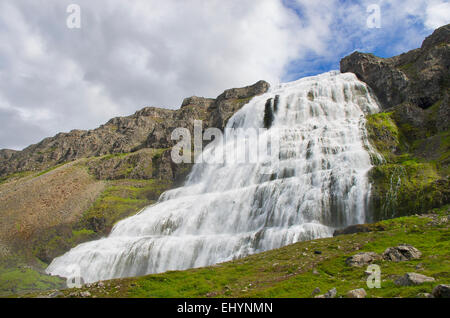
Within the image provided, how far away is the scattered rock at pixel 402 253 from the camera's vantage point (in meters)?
13.8

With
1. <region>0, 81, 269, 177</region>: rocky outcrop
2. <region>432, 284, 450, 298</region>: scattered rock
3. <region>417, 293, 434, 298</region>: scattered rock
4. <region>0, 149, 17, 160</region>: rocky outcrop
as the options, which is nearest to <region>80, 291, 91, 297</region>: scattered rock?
<region>417, 293, 434, 298</region>: scattered rock

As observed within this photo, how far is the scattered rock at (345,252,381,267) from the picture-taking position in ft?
46.6

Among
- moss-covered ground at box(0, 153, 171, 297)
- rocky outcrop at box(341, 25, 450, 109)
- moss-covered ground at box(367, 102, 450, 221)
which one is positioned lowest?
moss-covered ground at box(0, 153, 171, 297)

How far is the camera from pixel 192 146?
77000 millimetres

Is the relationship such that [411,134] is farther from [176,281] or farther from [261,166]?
[176,281]

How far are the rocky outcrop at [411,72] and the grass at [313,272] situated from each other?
3163 cm

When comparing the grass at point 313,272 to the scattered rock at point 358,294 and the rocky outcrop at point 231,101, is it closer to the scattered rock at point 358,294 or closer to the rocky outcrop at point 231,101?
the scattered rock at point 358,294

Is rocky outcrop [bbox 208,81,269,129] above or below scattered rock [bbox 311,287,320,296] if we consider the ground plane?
above

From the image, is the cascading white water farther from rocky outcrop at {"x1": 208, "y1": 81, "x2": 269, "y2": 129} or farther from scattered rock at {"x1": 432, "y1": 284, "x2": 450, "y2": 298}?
rocky outcrop at {"x1": 208, "y1": 81, "x2": 269, "y2": 129}

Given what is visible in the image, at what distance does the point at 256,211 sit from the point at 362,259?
17858 millimetres

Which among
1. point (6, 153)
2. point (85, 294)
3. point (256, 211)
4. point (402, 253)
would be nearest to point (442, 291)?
point (402, 253)

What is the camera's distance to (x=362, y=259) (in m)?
14.5

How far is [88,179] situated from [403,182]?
64.9 metres
